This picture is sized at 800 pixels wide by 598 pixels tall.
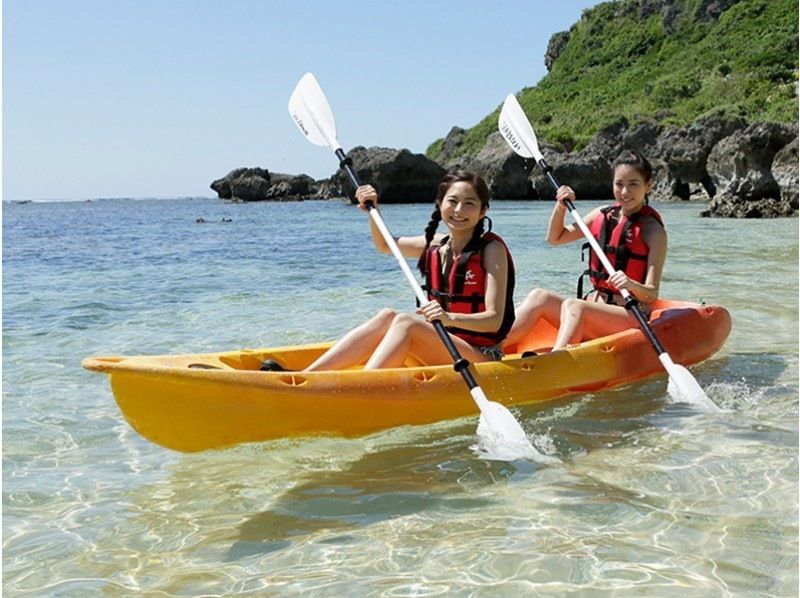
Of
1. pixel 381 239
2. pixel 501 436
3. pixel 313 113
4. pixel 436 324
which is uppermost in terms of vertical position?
pixel 313 113

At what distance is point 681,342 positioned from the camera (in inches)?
199

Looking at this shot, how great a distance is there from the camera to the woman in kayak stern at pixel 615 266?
4.67 metres

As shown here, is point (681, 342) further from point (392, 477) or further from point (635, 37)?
point (635, 37)

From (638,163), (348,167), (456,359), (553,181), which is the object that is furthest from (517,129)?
(456,359)

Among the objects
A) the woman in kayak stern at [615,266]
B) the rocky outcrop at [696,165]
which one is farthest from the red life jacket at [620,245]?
the rocky outcrop at [696,165]

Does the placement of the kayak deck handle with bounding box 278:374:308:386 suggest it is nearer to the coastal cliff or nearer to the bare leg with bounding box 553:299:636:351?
the bare leg with bounding box 553:299:636:351

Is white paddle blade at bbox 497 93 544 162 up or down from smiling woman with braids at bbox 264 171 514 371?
up

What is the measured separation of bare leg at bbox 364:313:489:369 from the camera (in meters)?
3.85

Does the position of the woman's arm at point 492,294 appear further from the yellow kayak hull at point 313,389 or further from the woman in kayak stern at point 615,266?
the woman in kayak stern at point 615,266

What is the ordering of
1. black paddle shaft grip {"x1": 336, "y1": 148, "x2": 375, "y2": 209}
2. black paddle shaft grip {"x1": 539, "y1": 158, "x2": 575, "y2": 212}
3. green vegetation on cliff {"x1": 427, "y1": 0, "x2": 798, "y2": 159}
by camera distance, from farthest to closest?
green vegetation on cliff {"x1": 427, "y1": 0, "x2": 798, "y2": 159} → black paddle shaft grip {"x1": 539, "y1": 158, "x2": 575, "y2": 212} → black paddle shaft grip {"x1": 336, "y1": 148, "x2": 375, "y2": 209}

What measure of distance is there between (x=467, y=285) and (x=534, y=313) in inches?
30.3

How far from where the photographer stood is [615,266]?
16.5 feet

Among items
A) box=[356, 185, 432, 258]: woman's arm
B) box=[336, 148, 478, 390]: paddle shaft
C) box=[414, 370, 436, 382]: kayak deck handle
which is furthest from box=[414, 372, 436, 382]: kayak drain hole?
box=[356, 185, 432, 258]: woman's arm

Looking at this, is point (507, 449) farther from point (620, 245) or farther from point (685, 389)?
point (620, 245)
